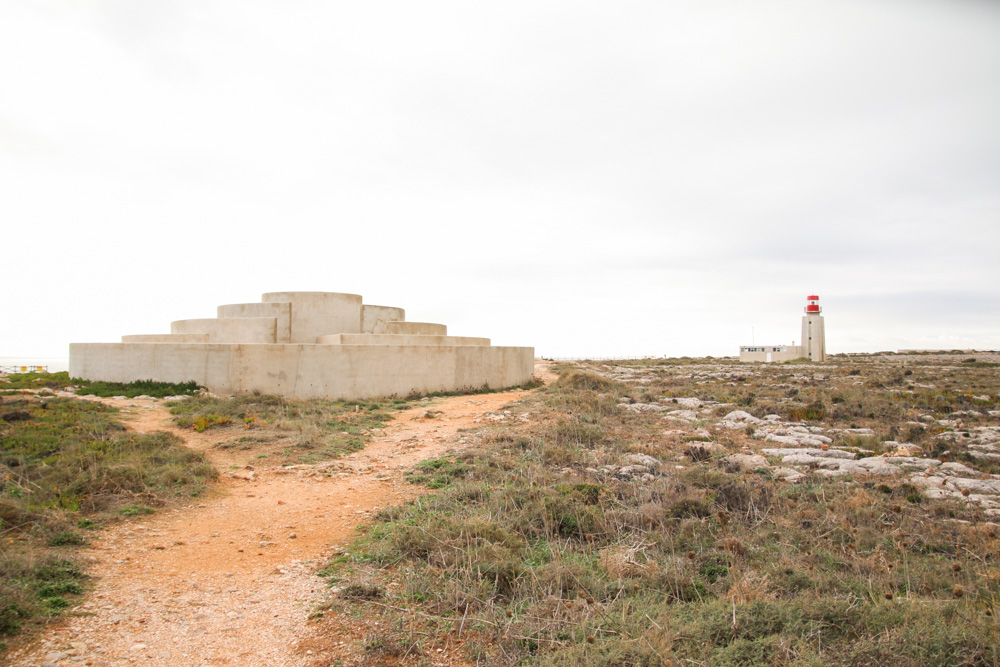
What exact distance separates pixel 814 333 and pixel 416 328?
36.7m

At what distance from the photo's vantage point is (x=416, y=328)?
22.5 meters

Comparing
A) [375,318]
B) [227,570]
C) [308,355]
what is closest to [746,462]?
[227,570]

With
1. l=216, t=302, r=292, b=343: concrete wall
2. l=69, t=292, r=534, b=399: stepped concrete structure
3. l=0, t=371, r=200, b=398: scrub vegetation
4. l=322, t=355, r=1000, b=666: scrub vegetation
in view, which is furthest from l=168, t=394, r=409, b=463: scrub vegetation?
l=216, t=302, r=292, b=343: concrete wall

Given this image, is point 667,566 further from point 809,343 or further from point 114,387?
point 809,343

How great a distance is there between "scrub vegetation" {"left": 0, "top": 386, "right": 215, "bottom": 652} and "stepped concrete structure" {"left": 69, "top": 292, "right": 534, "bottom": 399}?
5059mm

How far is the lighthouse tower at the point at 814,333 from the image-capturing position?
44344mm

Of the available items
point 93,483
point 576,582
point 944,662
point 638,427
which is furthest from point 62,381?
point 944,662

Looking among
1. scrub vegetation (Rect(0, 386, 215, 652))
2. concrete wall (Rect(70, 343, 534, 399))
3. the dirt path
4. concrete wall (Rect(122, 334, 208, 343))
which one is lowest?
the dirt path

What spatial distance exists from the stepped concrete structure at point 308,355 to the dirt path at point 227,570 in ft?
25.0

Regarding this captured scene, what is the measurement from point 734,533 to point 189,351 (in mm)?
16440

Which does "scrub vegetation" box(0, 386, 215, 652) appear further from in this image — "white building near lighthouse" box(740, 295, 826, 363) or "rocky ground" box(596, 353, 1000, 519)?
"white building near lighthouse" box(740, 295, 826, 363)

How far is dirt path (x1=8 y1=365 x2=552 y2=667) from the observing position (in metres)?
3.56

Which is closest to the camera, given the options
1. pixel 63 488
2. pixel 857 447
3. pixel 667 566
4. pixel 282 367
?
pixel 667 566

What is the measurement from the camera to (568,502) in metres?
5.87
